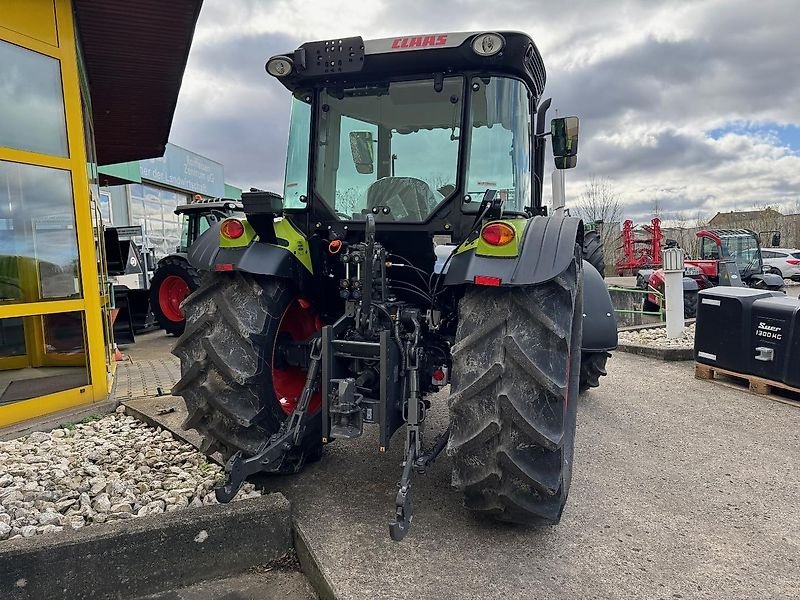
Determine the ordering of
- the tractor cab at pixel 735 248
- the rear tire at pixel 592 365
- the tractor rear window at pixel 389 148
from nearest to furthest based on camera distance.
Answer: the tractor rear window at pixel 389 148 → the rear tire at pixel 592 365 → the tractor cab at pixel 735 248

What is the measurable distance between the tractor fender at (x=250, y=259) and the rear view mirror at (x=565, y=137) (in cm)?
189

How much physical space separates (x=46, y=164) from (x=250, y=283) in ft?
8.90

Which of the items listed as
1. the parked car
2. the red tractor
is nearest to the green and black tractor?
the red tractor

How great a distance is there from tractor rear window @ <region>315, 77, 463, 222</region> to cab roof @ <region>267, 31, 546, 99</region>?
8 cm

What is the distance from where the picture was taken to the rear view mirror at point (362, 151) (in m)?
3.29

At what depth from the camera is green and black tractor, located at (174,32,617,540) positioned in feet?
8.12

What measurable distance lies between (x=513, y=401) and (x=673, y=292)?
6.47 metres

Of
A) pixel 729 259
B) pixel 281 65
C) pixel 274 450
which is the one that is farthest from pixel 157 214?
pixel 274 450

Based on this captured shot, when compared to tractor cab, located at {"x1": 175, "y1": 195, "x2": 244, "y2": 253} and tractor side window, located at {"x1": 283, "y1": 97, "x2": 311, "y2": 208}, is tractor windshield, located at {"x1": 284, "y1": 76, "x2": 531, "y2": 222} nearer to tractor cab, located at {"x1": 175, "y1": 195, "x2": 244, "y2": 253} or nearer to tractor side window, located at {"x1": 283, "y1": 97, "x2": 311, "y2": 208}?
tractor side window, located at {"x1": 283, "y1": 97, "x2": 311, "y2": 208}

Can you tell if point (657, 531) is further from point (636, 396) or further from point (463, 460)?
point (636, 396)

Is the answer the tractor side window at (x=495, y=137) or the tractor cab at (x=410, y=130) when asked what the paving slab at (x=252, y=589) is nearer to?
the tractor cab at (x=410, y=130)

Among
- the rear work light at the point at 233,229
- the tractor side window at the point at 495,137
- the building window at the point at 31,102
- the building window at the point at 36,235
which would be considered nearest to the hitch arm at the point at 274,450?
the rear work light at the point at 233,229

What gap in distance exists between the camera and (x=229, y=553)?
8.27 ft

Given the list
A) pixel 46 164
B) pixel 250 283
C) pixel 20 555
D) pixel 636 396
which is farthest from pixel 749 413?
pixel 46 164
